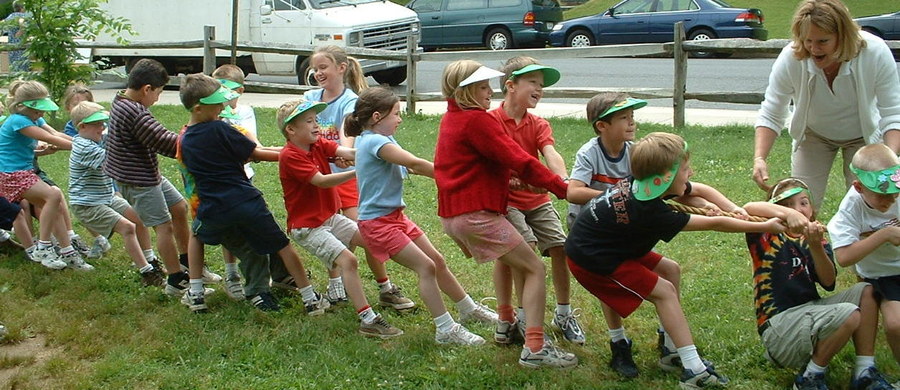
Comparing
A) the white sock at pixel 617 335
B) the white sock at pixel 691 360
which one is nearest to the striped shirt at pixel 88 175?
the white sock at pixel 617 335

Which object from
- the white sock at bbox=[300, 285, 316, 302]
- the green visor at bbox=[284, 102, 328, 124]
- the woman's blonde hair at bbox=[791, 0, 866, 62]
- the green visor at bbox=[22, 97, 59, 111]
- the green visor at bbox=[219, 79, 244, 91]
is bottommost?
the white sock at bbox=[300, 285, 316, 302]

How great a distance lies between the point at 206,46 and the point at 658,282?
38.7 ft

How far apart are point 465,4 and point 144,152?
1865 cm

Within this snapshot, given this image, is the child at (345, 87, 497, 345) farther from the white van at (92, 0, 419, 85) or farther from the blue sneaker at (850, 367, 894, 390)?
the white van at (92, 0, 419, 85)

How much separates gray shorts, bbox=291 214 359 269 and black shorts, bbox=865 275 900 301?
288cm

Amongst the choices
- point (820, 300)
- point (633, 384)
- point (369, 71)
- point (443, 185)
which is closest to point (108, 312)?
point (443, 185)

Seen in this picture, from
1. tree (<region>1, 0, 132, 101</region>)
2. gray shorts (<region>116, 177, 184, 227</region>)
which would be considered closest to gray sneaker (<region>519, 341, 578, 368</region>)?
gray shorts (<region>116, 177, 184, 227</region>)

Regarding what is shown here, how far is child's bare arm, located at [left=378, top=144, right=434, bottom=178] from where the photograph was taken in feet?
16.4

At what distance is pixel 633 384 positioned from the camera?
4.61 metres

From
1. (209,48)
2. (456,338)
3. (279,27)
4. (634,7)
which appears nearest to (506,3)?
(634,7)

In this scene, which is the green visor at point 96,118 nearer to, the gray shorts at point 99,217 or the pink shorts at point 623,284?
the gray shorts at point 99,217

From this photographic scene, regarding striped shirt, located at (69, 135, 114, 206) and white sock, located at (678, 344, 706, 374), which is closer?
white sock, located at (678, 344, 706, 374)

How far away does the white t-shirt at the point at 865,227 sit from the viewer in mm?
4395

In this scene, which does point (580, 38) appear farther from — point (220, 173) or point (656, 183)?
point (656, 183)
